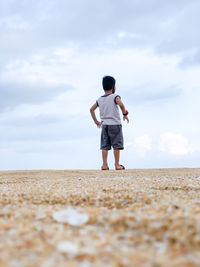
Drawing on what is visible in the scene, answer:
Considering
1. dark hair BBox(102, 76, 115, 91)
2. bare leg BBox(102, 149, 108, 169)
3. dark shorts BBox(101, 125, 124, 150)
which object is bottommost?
bare leg BBox(102, 149, 108, 169)

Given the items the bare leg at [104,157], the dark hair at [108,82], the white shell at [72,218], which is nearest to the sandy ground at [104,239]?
the white shell at [72,218]

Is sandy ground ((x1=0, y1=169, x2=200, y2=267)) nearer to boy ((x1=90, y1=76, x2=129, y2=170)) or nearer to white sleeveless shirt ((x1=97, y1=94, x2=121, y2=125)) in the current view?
boy ((x1=90, y1=76, x2=129, y2=170))

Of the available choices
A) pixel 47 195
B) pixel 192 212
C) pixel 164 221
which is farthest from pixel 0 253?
pixel 47 195

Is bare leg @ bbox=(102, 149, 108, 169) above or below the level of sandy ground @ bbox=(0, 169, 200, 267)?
above

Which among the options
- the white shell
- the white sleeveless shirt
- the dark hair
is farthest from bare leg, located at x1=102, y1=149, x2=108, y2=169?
the white shell

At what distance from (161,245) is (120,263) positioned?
313 millimetres

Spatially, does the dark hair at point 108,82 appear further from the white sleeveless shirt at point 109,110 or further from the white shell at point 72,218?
the white shell at point 72,218

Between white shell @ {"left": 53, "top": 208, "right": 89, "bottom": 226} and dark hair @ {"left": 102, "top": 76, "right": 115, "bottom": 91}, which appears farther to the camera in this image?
dark hair @ {"left": 102, "top": 76, "right": 115, "bottom": 91}

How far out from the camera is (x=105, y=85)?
7598 mm

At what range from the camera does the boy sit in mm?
7340

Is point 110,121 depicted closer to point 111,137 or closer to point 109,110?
point 109,110

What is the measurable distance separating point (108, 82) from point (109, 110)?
707 millimetres

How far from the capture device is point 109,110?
738cm

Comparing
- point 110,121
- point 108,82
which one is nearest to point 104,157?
point 110,121
